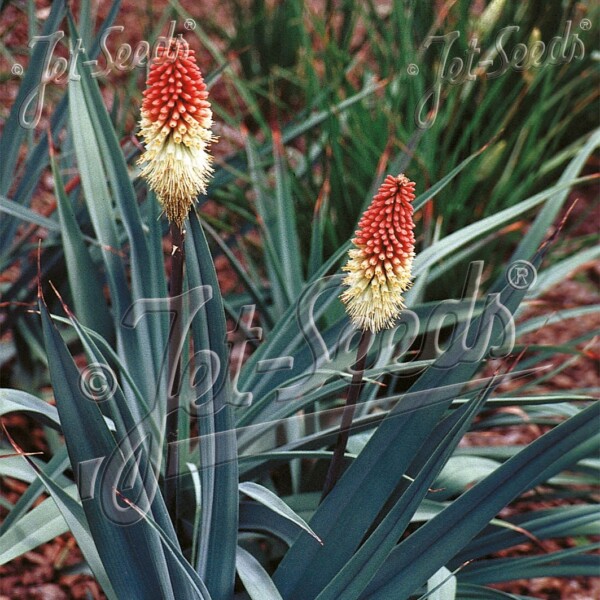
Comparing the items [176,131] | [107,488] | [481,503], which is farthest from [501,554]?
[176,131]

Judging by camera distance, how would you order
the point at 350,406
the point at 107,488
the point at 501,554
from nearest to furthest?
1. the point at 107,488
2. the point at 350,406
3. the point at 501,554

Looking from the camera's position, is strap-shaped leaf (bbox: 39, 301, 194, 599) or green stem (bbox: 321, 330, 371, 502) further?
green stem (bbox: 321, 330, 371, 502)

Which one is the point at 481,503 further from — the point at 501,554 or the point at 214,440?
the point at 501,554

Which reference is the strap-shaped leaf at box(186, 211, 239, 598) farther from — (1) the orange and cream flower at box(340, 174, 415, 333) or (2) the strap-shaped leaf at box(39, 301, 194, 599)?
(1) the orange and cream flower at box(340, 174, 415, 333)

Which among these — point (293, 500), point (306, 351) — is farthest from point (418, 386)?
point (293, 500)

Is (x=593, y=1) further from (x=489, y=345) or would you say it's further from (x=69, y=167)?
(x=489, y=345)

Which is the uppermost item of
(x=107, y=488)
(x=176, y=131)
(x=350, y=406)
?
(x=176, y=131)

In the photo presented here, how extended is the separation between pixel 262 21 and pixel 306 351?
1943mm

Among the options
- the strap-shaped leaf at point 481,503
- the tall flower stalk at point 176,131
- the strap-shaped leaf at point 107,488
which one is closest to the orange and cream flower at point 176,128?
the tall flower stalk at point 176,131

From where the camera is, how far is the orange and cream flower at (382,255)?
106 centimetres

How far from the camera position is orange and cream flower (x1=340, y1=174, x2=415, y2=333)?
1057 millimetres

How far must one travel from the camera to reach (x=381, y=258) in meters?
1.05

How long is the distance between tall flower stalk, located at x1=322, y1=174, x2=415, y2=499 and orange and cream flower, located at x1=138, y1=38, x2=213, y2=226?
0.78 feet

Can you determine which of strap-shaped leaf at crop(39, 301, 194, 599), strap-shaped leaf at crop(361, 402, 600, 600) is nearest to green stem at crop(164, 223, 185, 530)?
strap-shaped leaf at crop(39, 301, 194, 599)
